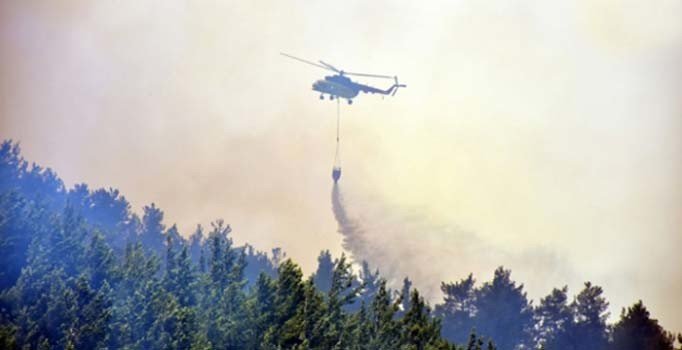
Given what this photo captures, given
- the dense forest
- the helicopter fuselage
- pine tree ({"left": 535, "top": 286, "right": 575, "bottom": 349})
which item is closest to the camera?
the dense forest

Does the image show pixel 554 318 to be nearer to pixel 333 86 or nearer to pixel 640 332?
pixel 640 332

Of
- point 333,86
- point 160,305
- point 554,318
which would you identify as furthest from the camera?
point 554,318

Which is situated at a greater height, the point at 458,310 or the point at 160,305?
the point at 458,310

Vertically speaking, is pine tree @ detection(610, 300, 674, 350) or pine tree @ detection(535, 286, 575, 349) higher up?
pine tree @ detection(535, 286, 575, 349)

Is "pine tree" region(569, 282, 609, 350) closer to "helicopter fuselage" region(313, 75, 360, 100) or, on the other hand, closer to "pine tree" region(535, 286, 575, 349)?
"pine tree" region(535, 286, 575, 349)

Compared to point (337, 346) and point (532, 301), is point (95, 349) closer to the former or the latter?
point (337, 346)

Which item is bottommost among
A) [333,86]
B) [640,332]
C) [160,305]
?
[160,305]

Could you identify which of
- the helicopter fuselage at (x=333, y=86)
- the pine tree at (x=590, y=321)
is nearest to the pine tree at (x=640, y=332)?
the pine tree at (x=590, y=321)

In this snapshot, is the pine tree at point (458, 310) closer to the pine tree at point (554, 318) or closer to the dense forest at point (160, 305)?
the pine tree at point (554, 318)

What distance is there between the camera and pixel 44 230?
84.1 meters

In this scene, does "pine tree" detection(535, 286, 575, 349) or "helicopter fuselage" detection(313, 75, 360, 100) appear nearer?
"helicopter fuselage" detection(313, 75, 360, 100)

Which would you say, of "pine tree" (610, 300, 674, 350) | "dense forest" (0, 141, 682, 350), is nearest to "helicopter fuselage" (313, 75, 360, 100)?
"dense forest" (0, 141, 682, 350)

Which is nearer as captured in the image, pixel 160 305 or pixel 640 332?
pixel 160 305

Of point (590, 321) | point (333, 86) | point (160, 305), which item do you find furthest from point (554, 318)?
point (160, 305)
